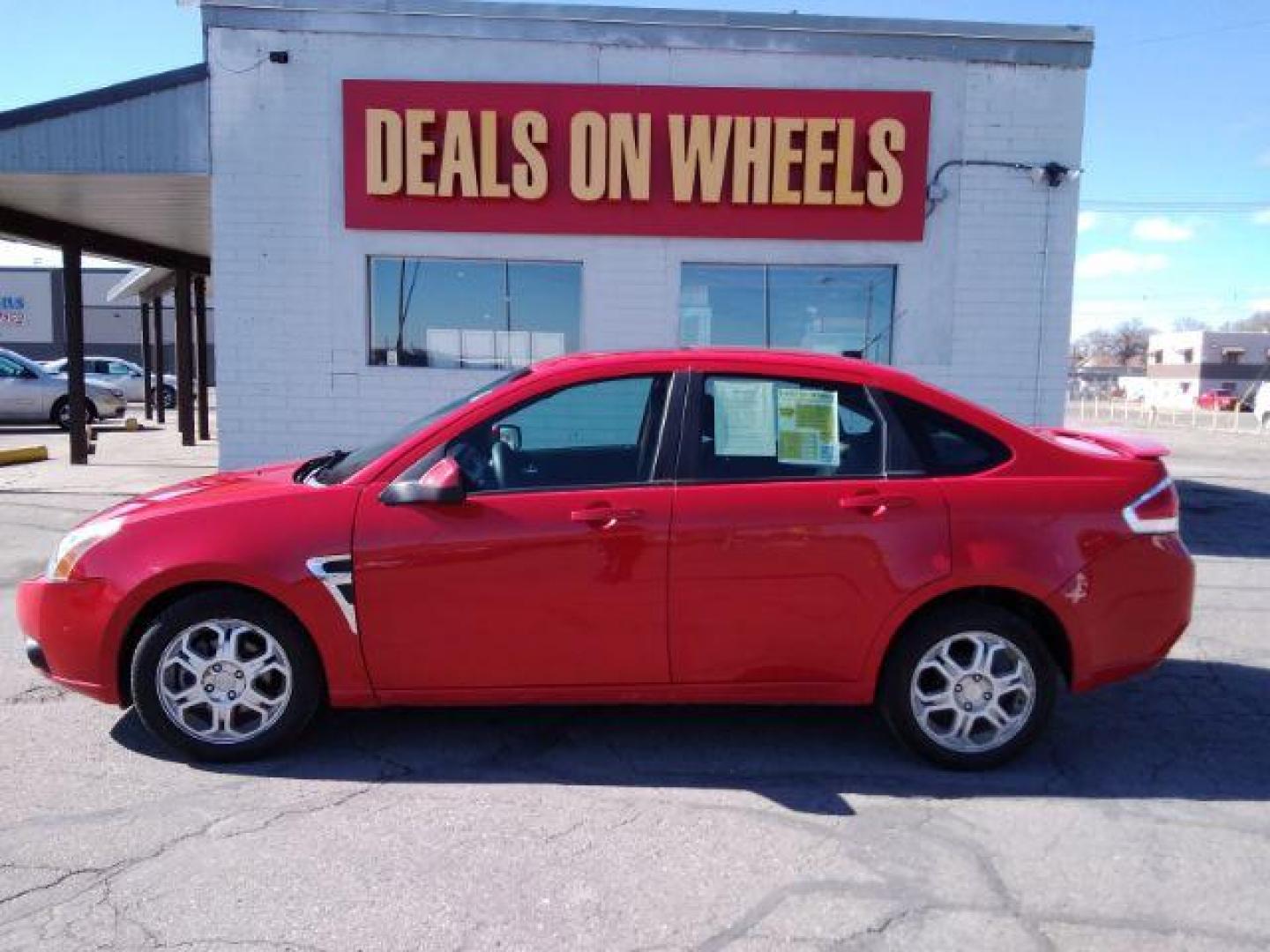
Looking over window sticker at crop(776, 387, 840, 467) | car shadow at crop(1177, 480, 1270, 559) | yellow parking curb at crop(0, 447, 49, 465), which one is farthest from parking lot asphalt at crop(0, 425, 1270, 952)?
yellow parking curb at crop(0, 447, 49, 465)

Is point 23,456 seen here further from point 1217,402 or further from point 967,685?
point 1217,402

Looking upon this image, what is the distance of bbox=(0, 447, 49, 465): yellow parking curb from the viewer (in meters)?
13.3

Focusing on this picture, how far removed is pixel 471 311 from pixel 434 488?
6595 millimetres

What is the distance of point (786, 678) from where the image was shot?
3762 millimetres

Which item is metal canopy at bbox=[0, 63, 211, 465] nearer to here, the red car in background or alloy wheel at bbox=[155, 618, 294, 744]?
alloy wheel at bbox=[155, 618, 294, 744]

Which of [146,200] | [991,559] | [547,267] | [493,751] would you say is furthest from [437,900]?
[146,200]

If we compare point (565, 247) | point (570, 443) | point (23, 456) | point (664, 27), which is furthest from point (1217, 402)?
point (570, 443)

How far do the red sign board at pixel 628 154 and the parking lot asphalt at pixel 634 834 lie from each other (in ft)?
20.0

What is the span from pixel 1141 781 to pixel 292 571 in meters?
3.40

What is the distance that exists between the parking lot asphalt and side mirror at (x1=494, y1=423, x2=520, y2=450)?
1267 mm

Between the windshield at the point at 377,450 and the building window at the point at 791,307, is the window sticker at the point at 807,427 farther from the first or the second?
the building window at the point at 791,307

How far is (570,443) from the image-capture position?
418cm

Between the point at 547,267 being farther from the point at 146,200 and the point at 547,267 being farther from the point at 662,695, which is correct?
the point at 662,695

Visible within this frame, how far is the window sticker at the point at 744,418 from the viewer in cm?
381
